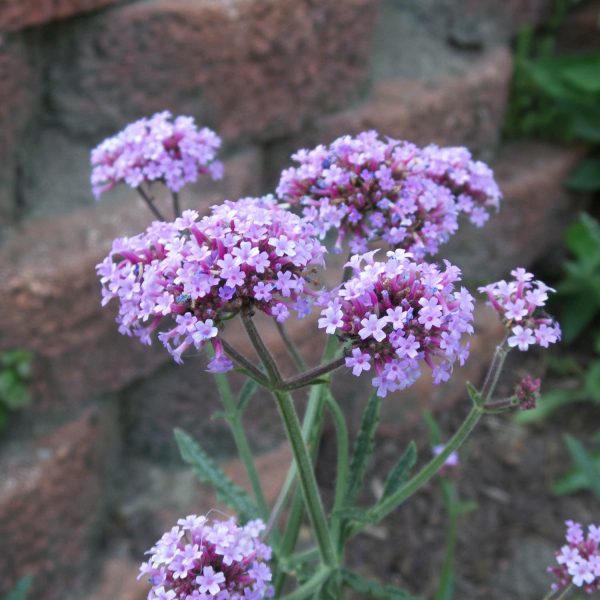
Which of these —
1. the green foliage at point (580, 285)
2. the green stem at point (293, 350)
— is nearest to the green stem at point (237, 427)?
the green stem at point (293, 350)

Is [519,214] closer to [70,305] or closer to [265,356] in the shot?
[70,305]

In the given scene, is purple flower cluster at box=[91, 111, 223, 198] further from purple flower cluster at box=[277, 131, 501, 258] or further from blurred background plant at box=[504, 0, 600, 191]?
blurred background plant at box=[504, 0, 600, 191]

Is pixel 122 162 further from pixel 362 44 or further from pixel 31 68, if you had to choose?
pixel 362 44

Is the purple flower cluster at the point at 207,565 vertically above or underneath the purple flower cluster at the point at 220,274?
underneath

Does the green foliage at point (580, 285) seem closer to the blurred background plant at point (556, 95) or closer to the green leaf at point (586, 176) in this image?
the green leaf at point (586, 176)

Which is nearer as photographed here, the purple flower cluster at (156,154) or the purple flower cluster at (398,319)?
the purple flower cluster at (398,319)

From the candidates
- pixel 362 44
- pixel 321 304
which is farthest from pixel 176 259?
pixel 362 44

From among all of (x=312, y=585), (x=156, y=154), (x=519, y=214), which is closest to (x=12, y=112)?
(x=156, y=154)
